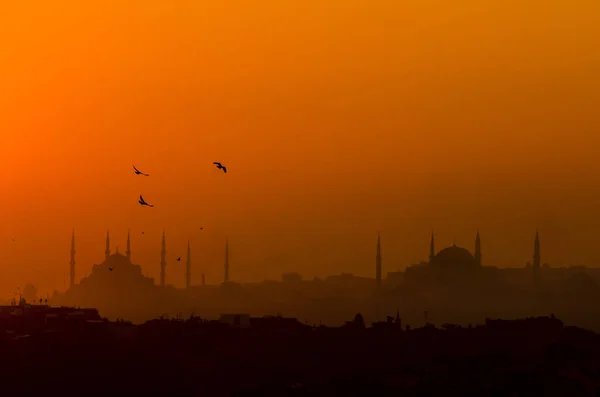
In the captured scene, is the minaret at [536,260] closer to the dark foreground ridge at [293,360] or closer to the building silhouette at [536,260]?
the building silhouette at [536,260]

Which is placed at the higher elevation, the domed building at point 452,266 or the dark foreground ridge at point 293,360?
the domed building at point 452,266

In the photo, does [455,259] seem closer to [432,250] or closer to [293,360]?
[432,250]

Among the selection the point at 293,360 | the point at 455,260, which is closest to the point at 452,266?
the point at 455,260

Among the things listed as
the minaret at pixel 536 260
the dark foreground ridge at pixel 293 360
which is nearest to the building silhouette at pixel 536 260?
the minaret at pixel 536 260

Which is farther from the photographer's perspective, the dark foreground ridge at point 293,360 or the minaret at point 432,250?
the minaret at point 432,250

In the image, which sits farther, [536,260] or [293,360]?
[536,260]

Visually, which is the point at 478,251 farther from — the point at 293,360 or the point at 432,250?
the point at 293,360

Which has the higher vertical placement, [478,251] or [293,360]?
[478,251]
